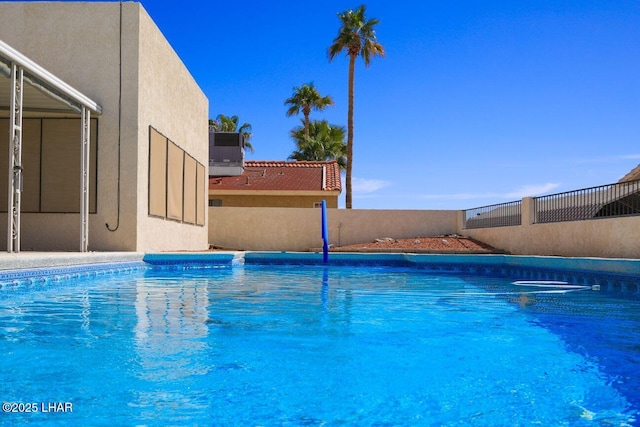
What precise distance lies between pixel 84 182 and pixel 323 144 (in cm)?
2620

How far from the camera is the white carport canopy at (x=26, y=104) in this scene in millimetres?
8683

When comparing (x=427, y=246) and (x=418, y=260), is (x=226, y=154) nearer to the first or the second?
(x=427, y=246)

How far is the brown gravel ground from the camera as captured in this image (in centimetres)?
1825

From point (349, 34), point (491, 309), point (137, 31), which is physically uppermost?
point (349, 34)

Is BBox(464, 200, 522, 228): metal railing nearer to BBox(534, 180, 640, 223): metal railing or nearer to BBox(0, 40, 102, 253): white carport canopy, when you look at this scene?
BBox(534, 180, 640, 223): metal railing

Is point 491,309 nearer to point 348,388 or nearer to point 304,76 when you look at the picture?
point 348,388

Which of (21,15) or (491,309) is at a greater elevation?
(21,15)

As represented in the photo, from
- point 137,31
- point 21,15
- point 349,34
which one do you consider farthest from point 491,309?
point 349,34

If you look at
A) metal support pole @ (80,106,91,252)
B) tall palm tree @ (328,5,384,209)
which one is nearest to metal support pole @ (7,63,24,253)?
metal support pole @ (80,106,91,252)

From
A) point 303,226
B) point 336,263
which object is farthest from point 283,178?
point 336,263

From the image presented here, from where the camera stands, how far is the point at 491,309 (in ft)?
21.2

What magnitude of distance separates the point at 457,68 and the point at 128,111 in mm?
14004

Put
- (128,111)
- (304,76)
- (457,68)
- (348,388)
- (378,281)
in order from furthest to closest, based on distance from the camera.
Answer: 1. (304,76)
2. (457,68)
3. (128,111)
4. (378,281)
5. (348,388)

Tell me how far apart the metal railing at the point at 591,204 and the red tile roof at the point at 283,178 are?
437 inches
